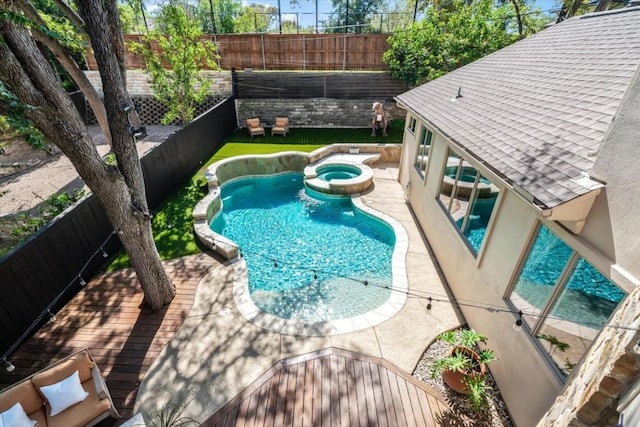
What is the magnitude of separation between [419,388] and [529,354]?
5.68ft

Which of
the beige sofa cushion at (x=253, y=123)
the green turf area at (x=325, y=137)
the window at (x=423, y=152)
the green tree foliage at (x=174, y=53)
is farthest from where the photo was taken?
the beige sofa cushion at (x=253, y=123)

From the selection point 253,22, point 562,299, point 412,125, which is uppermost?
point 253,22

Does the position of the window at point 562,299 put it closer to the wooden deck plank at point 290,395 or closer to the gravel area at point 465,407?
the gravel area at point 465,407

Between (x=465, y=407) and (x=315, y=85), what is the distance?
1668cm

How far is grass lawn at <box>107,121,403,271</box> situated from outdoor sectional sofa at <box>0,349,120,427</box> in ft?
11.5

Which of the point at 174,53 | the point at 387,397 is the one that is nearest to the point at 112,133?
the point at 387,397

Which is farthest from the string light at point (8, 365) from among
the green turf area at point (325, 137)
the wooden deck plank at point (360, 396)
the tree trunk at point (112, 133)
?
the green turf area at point (325, 137)

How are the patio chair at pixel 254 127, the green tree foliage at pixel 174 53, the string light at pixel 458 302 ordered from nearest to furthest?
1. the string light at pixel 458 302
2. the green tree foliage at pixel 174 53
3. the patio chair at pixel 254 127

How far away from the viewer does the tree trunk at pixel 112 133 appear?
11.4ft

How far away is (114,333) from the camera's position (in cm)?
564

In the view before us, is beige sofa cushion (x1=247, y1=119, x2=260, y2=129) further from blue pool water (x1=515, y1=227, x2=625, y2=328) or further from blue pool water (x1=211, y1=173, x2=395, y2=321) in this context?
blue pool water (x1=515, y1=227, x2=625, y2=328)

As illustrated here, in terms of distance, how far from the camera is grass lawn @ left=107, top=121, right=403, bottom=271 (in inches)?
318

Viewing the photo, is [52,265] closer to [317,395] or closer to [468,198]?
[317,395]

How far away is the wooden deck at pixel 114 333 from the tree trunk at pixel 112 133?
1.51 ft
